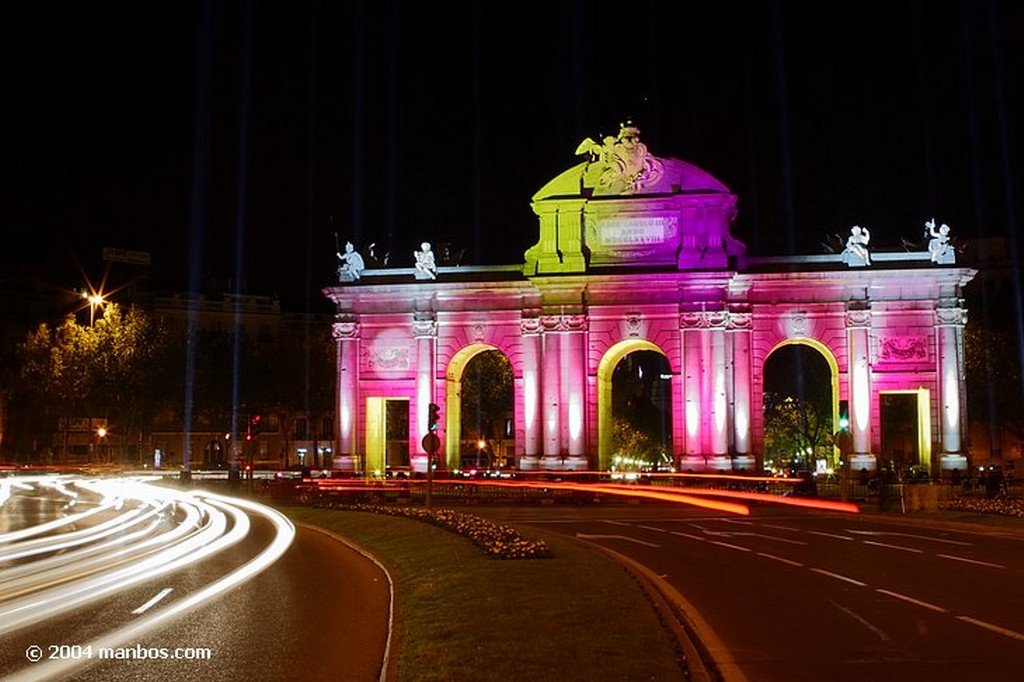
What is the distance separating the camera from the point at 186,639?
587 inches

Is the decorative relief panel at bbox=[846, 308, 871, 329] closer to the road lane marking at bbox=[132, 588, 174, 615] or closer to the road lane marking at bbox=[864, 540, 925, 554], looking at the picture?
the road lane marking at bbox=[864, 540, 925, 554]

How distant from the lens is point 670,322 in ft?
224

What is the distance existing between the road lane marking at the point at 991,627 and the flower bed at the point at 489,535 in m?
8.96

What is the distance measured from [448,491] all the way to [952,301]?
3217 cm

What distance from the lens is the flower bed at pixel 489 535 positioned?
2342 centimetres

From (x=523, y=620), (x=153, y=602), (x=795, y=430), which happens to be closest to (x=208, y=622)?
(x=153, y=602)

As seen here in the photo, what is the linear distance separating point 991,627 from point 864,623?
1703 millimetres

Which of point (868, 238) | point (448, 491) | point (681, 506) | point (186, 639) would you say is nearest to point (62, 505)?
point (448, 491)

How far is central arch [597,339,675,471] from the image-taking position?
69.1 metres

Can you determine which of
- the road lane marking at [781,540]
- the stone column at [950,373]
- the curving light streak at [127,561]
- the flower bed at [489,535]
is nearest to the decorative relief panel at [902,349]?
the stone column at [950,373]

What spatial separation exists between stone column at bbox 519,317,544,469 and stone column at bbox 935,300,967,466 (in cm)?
2345

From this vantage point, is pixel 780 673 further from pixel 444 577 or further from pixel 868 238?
pixel 868 238

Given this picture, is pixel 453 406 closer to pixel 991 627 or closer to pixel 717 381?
pixel 717 381

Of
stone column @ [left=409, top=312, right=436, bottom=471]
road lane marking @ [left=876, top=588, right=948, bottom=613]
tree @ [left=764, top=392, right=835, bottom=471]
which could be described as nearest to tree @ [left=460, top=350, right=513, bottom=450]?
tree @ [left=764, top=392, right=835, bottom=471]
